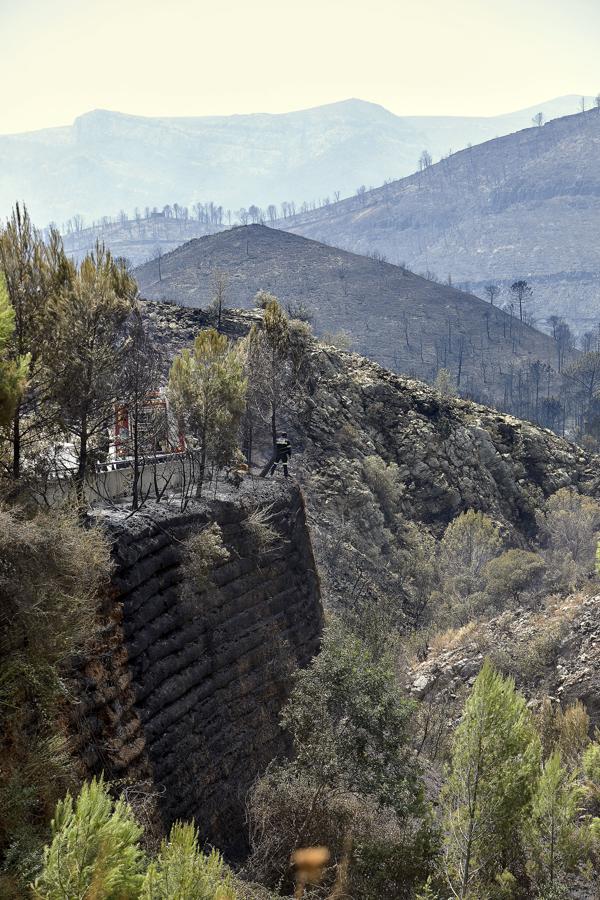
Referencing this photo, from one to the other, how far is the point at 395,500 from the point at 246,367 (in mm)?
19687

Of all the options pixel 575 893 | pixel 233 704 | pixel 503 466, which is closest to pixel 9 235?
pixel 233 704

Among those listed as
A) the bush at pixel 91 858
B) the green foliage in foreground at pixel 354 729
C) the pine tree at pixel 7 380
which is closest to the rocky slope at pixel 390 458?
the green foliage in foreground at pixel 354 729

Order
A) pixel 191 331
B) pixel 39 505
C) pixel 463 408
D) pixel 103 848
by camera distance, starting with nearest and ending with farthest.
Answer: pixel 103 848, pixel 39 505, pixel 191 331, pixel 463 408

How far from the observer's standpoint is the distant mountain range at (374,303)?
12725 centimetres

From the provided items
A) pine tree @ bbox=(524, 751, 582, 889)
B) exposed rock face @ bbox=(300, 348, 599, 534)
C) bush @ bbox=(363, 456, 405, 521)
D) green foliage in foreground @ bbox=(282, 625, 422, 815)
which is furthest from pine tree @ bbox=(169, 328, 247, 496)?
bush @ bbox=(363, 456, 405, 521)

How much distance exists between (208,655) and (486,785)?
22.4 feet

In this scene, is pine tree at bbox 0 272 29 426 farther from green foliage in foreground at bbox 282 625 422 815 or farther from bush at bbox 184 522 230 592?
green foliage in foreground at bbox 282 625 422 815

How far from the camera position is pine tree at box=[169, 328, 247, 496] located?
24.2 m

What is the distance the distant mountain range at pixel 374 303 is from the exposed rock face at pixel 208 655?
329 feet

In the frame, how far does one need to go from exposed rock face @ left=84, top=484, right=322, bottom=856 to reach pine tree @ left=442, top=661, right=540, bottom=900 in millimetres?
4132

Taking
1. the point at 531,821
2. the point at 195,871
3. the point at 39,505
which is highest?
the point at 39,505

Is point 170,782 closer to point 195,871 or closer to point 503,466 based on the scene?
point 195,871

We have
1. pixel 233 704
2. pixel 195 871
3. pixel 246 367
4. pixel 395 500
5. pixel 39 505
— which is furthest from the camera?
pixel 395 500

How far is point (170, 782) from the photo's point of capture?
1644 centimetres
